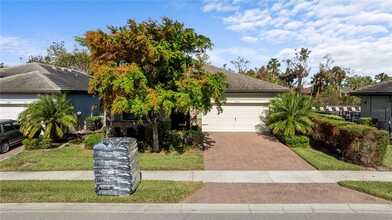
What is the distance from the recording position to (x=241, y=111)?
19.5 m

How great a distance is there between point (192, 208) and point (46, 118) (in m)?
11.0

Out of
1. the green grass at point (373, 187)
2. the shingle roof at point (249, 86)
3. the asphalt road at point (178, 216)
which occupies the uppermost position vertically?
the shingle roof at point (249, 86)

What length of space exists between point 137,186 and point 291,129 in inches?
380

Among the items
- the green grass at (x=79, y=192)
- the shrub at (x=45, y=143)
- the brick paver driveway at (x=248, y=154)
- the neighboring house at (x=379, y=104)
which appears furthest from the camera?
the neighboring house at (x=379, y=104)

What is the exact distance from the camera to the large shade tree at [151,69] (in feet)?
38.7

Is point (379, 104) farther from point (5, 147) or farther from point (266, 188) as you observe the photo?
point (5, 147)

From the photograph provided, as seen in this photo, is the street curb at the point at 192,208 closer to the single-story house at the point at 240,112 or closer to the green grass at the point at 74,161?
the green grass at the point at 74,161

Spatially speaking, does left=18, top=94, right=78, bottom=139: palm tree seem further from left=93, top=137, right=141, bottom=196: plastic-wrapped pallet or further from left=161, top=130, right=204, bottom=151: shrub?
left=93, top=137, right=141, bottom=196: plastic-wrapped pallet

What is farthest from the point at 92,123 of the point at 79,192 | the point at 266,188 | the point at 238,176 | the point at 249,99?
the point at 266,188

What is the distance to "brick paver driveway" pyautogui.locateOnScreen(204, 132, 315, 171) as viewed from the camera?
11945mm

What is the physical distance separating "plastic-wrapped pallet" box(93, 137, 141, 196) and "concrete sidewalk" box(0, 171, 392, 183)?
1819mm

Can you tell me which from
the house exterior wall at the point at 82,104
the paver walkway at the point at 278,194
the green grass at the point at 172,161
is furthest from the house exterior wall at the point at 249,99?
the paver walkway at the point at 278,194

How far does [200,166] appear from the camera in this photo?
11.8 m

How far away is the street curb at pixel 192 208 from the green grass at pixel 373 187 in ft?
2.48
